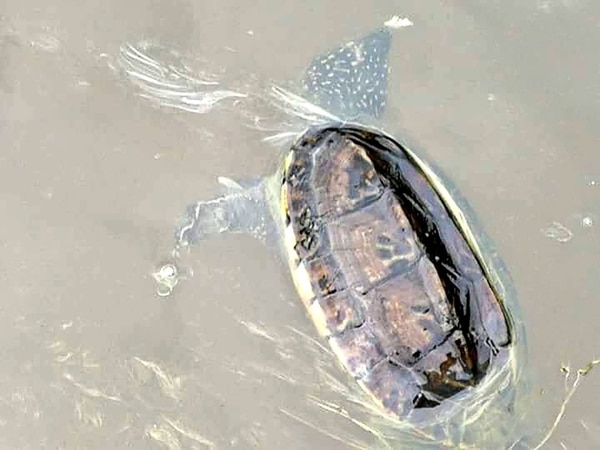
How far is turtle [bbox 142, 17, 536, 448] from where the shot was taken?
163 inches

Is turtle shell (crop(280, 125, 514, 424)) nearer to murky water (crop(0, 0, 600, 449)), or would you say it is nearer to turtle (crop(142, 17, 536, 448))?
turtle (crop(142, 17, 536, 448))

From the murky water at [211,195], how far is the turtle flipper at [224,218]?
0.20 feet

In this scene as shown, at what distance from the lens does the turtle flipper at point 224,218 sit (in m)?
4.65

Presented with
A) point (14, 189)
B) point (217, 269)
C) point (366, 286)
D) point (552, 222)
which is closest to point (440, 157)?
point (552, 222)

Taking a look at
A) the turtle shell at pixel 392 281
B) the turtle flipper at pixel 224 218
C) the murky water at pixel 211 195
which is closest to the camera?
the turtle shell at pixel 392 281

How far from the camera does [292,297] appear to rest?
4625mm

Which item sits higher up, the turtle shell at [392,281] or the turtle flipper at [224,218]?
the turtle shell at [392,281]

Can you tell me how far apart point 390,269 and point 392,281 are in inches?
2.1

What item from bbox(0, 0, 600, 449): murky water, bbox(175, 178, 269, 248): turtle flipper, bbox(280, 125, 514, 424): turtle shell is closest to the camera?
bbox(280, 125, 514, 424): turtle shell

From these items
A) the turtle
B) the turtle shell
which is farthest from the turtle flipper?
the turtle shell

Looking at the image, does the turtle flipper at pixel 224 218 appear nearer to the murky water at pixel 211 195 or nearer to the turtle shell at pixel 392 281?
the murky water at pixel 211 195

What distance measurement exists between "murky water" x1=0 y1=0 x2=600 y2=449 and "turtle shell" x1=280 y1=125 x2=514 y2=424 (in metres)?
0.28

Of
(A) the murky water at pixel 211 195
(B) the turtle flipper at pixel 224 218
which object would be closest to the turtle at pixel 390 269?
(B) the turtle flipper at pixel 224 218

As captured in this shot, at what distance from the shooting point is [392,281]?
4188 millimetres
